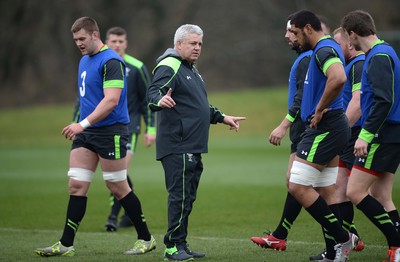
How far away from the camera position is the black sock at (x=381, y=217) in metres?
7.25

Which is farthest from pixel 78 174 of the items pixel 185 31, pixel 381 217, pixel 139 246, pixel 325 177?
pixel 381 217

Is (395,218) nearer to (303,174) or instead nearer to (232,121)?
(303,174)

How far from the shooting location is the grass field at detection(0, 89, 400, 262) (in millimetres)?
8453

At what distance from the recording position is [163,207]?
12438 millimetres

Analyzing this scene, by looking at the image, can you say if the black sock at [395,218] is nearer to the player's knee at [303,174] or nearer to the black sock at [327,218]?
the black sock at [327,218]

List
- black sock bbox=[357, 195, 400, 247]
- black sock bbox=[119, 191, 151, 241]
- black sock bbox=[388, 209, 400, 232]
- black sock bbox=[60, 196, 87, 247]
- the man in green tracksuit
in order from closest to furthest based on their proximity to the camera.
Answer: black sock bbox=[357, 195, 400, 247] → the man in green tracksuit → black sock bbox=[388, 209, 400, 232] → black sock bbox=[60, 196, 87, 247] → black sock bbox=[119, 191, 151, 241]

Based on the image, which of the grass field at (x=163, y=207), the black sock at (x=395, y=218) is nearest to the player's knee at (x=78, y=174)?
the grass field at (x=163, y=207)

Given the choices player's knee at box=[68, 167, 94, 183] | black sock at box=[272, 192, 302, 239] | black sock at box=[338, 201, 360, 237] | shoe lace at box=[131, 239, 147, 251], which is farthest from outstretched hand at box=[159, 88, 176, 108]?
black sock at box=[338, 201, 360, 237]

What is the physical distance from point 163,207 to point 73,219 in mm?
4306

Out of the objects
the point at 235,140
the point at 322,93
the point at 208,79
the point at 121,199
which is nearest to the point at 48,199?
the point at 121,199

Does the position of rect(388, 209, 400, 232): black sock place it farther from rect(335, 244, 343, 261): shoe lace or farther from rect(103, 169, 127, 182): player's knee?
rect(103, 169, 127, 182): player's knee

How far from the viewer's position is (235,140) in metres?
26.7

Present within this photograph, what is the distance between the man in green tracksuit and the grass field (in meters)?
0.44

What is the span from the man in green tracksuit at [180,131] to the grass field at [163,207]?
44cm
